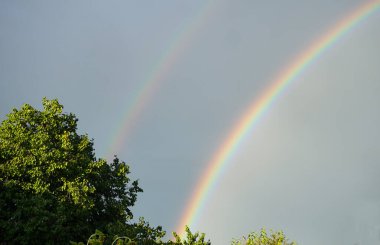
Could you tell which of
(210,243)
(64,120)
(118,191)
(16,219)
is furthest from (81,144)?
(210,243)

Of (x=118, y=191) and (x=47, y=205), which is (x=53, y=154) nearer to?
(x=47, y=205)

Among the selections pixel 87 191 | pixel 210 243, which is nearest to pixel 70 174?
pixel 87 191

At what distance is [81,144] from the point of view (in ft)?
110

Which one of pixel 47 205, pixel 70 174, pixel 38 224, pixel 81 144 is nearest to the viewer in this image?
pixel 38 224

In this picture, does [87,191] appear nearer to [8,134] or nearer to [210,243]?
[8,134]

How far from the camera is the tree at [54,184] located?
91.5 ft

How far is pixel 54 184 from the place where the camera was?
31.0 m

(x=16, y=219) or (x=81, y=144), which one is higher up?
(x=81, y=144)

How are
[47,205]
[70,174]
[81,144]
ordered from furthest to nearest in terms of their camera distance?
[81,144] < [70,174] < [47,205]

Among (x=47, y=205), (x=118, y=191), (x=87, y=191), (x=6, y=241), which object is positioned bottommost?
(x=6, y=241)

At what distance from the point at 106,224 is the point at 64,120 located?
9.01 meters

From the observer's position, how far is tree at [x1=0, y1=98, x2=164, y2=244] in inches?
1098

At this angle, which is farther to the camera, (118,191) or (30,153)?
(118,191)

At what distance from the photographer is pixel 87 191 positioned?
3084cm
